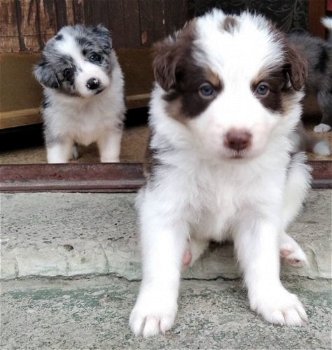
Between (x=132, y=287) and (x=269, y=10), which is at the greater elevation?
(x=269, y=10)

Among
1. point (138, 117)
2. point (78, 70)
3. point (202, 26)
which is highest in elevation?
point (202, 26)

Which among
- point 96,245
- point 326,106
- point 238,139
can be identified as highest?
point 238,139

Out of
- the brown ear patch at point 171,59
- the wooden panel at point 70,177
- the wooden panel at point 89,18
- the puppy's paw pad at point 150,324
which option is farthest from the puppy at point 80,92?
the puppy's paw pad at point 150,324

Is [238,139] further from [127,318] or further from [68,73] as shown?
[68,73]

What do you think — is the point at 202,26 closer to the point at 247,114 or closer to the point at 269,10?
the point at 247,114

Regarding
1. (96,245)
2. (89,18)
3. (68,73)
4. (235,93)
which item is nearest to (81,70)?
(68,73)

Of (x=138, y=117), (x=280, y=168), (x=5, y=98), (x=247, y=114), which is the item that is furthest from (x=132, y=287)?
(x=138, y=117)

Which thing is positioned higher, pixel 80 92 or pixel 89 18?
pixel 89 18
